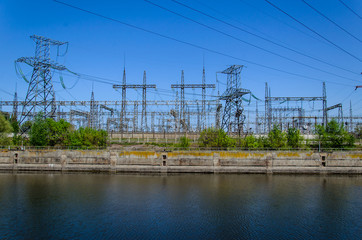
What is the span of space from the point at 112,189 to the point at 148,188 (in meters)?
4.13

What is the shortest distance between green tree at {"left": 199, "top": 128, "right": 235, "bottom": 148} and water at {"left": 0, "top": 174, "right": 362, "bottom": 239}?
1164cm

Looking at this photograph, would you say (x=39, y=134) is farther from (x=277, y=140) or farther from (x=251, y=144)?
(x=277, y=140)

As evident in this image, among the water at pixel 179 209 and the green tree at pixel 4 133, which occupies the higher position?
the green tree at pixel 4 133

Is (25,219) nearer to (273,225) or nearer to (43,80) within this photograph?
(273,225)

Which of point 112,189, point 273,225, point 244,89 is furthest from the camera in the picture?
point 244,89

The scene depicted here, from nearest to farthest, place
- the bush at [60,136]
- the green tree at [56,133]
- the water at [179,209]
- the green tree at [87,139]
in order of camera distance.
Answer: the water at [179,209], the green tree at [87,139], the bush at [60,136], the green tree at [56,133]

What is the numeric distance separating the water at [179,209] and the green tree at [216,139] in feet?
38.2

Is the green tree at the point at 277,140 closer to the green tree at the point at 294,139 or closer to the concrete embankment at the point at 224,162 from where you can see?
the green tree at the point at 294,139

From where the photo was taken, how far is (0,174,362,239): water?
17.9 meters

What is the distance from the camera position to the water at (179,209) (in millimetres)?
17891

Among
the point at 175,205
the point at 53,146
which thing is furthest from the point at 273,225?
the point at 53,146

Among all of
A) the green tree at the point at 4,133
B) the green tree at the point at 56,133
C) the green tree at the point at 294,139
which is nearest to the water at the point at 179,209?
the green tree at the point at 294,139

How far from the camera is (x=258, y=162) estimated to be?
1647 inches

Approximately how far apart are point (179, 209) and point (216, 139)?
25.7m
